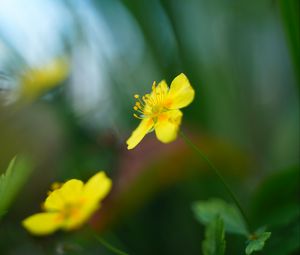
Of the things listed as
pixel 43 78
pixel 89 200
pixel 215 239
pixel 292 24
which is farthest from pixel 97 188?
pixel 43 78

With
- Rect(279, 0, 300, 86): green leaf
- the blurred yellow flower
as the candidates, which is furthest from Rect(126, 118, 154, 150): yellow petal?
the blurred yellow flower

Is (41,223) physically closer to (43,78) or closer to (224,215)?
(224,215)

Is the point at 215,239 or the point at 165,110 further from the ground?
the point at 165,110

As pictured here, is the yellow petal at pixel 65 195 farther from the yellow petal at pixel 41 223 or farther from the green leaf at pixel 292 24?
the green leaf at pixel 292 24

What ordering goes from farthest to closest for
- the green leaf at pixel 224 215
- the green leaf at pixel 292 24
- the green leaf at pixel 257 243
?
the green leaf at pixel 292 24 < the green leaf at pixel 224 215 < the green leaf at pixel 257 243

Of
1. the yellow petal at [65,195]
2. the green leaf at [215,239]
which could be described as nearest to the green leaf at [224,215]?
the green leaf at [215,239]

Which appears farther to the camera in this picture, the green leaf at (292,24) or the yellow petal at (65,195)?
the green leaf at (292,24)

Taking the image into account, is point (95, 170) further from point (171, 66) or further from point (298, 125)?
point (298, 125)
